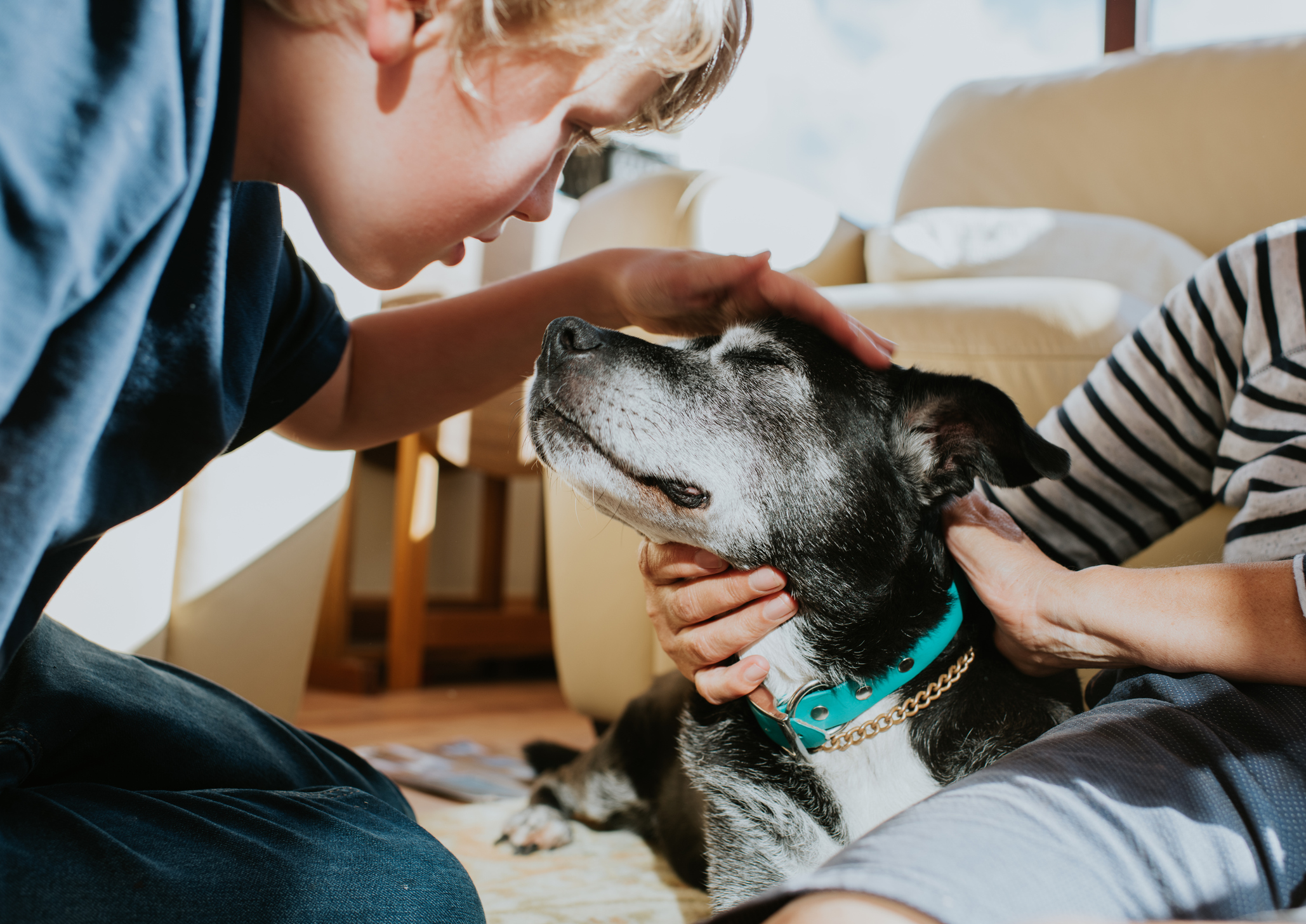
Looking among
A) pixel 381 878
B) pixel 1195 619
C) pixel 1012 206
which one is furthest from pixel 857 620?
pixel 1012 206

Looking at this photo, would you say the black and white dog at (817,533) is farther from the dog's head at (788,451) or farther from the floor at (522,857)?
the floor at (522,857)

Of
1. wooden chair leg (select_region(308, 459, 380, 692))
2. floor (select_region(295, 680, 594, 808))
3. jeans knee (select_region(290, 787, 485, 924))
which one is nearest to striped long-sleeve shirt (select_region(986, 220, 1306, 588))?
jeans knee (select_region(290, 787, 485, 924))

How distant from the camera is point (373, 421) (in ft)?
3.95

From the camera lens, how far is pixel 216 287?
25.5 inches

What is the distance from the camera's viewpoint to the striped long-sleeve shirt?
41.9 inches

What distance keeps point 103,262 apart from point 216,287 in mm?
110

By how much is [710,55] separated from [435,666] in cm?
313

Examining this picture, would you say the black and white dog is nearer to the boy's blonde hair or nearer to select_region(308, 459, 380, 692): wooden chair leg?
the boy's blonde hair

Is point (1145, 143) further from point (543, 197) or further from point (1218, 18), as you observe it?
point (543, 197)

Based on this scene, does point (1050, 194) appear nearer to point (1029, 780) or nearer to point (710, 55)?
point (710, 55)

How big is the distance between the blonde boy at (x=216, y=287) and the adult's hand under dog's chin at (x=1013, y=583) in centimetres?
22

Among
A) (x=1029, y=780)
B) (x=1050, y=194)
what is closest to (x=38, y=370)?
(x=1029, y=780)

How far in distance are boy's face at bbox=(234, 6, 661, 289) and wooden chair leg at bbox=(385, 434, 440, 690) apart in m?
2.22

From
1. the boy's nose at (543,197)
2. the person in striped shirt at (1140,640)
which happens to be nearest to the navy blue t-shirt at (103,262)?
the boy's nose at (543,197)
